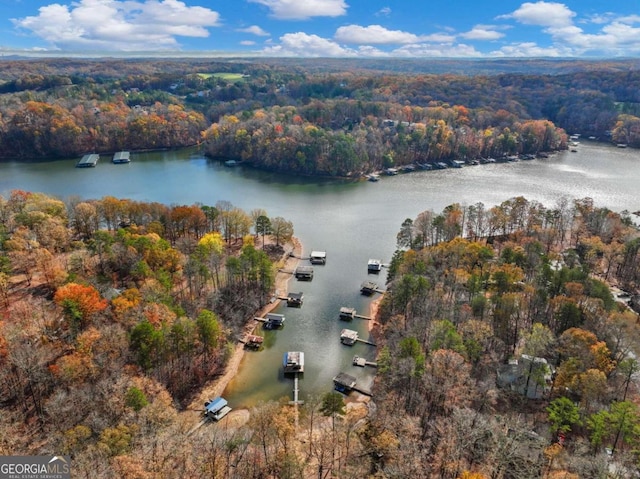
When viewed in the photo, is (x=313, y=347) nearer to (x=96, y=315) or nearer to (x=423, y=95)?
(x=96, y=315)

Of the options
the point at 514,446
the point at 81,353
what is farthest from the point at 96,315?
the point at 514,446

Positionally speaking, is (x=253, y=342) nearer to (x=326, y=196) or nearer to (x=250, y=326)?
(x=250, y=326)

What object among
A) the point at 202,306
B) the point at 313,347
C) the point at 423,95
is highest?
the point at 423,95

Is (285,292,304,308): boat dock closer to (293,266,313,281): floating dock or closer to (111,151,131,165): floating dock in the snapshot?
(293,266,313,281): floating dock

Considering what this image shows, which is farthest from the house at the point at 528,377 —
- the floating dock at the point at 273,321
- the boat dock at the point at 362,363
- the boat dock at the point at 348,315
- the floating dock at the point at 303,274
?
the floating dock at the point at 303,274

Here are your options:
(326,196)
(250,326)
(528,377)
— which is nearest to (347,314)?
(250,326)

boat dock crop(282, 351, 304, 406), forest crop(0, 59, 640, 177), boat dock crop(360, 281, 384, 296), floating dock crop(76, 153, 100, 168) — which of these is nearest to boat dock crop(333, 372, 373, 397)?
boat dock crop(282, 351, 304, 406)
